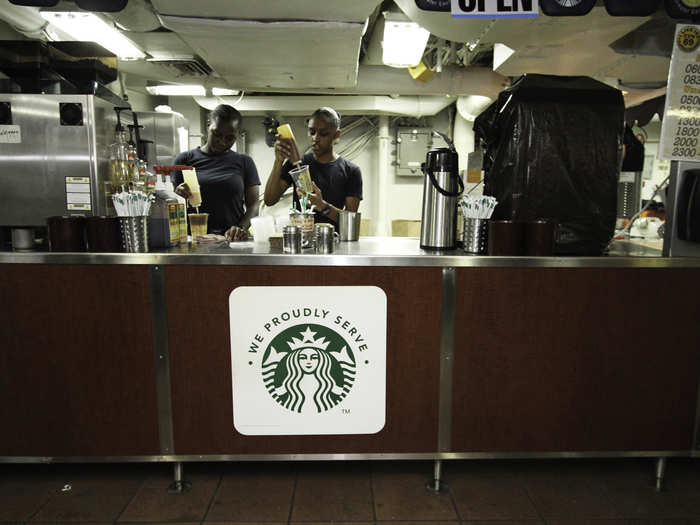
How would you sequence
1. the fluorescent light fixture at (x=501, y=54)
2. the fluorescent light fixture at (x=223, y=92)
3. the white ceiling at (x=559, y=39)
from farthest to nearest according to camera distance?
the fluorescent light fixture at (x=223, y=92) < the fluorescent light fixture at (x=501, y=54) < the white ceiling at (x=559, y=39)

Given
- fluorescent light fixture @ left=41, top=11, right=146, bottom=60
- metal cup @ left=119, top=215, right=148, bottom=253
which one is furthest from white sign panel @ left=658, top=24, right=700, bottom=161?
fluorescent light fixture @ left=41, top=11, right=146, bottom=60

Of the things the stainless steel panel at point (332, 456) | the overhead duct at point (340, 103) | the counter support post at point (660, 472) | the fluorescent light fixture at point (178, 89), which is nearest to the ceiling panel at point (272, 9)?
the stainless steel panel at point (332, 456)

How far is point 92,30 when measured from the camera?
12.7 feet

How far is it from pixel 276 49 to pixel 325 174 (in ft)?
4.38

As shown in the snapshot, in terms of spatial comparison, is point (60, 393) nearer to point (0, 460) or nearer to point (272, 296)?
point (0, 460)

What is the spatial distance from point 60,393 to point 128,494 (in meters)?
0.54

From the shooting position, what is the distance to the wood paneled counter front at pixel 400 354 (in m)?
1.85

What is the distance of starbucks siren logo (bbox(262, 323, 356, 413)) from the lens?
6.20 ft

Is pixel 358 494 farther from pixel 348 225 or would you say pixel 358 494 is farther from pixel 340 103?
pixel 340 103

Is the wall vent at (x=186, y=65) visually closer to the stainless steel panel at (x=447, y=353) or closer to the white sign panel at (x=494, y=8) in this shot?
the white sign panel at (x=494, y=8)

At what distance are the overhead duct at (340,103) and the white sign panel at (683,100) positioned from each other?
5.24m

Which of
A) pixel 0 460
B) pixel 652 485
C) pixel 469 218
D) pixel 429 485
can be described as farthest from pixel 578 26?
pixel 0 460

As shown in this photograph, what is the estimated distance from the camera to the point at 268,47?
3.69 m

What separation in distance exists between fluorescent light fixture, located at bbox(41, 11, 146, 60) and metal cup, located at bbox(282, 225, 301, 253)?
3016 mm
